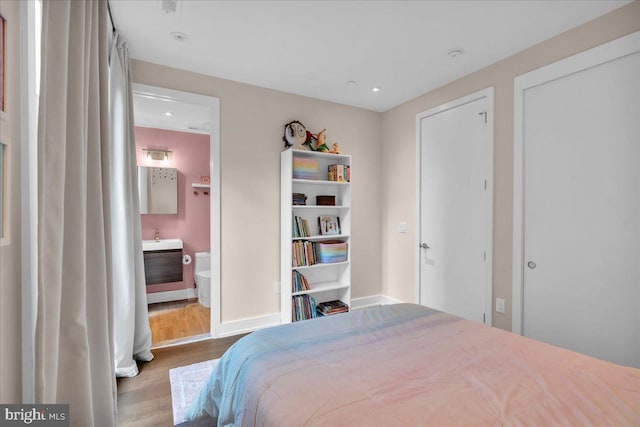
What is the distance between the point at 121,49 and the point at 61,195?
6.09 feet

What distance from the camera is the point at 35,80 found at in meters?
1.02

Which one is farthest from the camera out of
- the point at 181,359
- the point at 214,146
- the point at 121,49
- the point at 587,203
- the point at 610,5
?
the point at 214,146

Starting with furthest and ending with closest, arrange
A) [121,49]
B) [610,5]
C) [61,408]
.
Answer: [121,49]
[610,5]
[61,408]

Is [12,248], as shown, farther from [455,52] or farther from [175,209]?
[175,209]

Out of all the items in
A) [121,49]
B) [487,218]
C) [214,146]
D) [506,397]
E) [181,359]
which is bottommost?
[181,359]

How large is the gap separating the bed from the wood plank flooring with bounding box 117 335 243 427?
1.11 ft

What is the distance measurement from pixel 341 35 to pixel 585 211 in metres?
2.18

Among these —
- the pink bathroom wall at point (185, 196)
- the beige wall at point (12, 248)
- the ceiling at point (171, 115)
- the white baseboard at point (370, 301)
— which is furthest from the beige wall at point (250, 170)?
the beige wall at point (12, 248)

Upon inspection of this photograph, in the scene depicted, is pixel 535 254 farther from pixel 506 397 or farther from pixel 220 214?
pixel 220 214

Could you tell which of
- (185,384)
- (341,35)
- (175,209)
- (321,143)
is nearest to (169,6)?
(341,35)

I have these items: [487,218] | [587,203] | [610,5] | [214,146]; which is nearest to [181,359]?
[214,146]

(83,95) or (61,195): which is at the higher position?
(83,95)

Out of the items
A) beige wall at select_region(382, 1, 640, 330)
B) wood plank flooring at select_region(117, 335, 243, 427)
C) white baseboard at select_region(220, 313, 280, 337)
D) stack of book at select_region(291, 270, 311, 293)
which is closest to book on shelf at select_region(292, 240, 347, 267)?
stack of book at select_region(291, 270, 311, 293)

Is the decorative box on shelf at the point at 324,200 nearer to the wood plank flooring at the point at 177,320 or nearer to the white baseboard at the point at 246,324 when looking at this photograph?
the white baseboard at the point at 246,324
